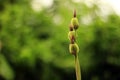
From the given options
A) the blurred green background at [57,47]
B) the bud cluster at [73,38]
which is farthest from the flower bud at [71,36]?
the blurred green background at [57,47]

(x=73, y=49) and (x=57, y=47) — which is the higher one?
(x=57, y=47)

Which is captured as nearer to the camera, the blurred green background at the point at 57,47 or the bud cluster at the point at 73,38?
the bud cluster at the point at 73,38

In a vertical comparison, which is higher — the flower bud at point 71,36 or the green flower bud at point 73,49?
the flower bud at point 71,36

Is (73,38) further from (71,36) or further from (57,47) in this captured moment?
(57,47)

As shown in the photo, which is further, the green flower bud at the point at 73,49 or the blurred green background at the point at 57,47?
the blurred green background at the point at 57,47

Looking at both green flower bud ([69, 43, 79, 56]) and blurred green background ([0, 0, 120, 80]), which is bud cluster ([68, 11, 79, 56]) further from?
blurred green background ([0, 0, 120, 80])

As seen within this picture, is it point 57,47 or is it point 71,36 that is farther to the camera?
point 57,47

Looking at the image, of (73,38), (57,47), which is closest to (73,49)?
(73,38)

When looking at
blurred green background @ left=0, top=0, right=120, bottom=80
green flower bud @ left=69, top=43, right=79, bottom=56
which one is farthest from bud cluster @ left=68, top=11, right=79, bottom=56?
blurred green background @ left=0, top=0, right=120, bottom=80

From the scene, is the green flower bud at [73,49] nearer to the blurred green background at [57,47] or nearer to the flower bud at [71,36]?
the flower bud at [71,36]
